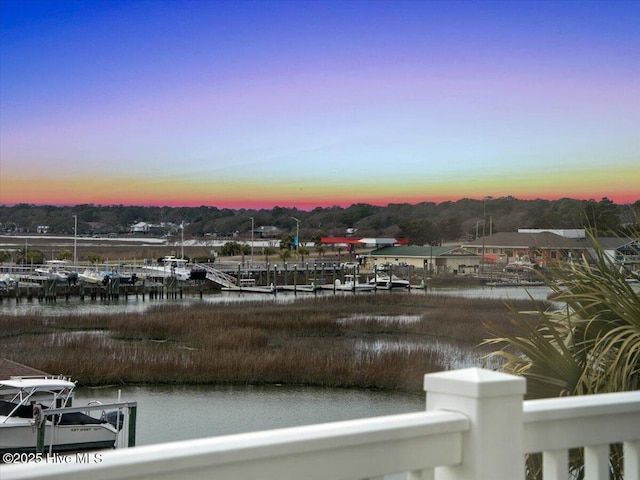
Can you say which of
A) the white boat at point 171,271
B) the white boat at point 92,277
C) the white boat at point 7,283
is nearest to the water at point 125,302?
the white boat at point 7,283

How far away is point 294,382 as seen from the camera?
21594 mm

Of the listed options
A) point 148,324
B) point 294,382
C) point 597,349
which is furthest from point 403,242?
point 597,349

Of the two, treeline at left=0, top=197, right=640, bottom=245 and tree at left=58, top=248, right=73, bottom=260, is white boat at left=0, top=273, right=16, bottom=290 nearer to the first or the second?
treeline at left=0, top=197, right=640, bottom=245

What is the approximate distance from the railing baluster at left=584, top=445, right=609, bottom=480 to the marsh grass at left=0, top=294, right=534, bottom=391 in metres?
14.9

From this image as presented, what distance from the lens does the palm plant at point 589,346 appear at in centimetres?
415

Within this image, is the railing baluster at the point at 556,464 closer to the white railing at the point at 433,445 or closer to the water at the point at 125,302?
the white railing at the point at 433,445

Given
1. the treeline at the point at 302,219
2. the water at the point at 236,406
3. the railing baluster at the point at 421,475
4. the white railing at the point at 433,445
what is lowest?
the water at the point at 236,406

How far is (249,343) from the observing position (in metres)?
27.9

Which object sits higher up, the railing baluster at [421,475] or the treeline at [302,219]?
the treeline at [302,219]

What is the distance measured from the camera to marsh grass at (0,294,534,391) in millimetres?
21953

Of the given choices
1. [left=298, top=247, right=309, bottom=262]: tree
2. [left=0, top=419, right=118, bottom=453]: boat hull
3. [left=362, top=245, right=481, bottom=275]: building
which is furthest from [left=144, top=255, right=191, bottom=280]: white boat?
[left=0, top=419, right=118, bottom=453]: boat hull

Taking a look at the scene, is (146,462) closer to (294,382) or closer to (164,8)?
(294,382)

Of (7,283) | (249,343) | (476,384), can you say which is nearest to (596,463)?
(476,384)

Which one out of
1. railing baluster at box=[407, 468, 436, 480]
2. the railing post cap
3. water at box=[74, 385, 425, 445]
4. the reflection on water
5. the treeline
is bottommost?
the reflection on water
